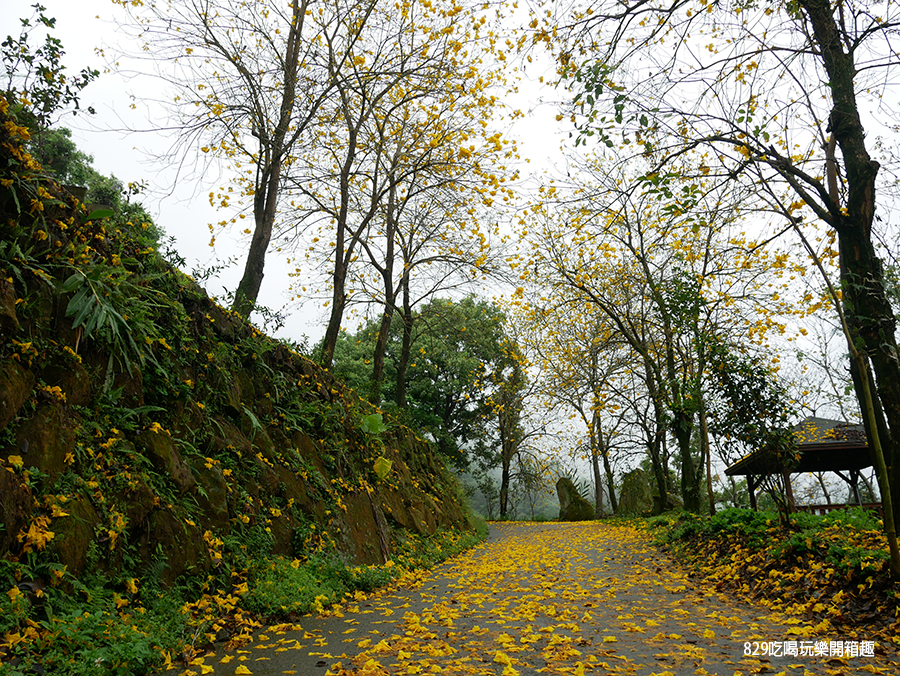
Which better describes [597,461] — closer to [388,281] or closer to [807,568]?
[388,281]

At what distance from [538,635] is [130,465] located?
343 cm

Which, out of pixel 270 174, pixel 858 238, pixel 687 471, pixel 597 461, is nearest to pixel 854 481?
pixel 687 471

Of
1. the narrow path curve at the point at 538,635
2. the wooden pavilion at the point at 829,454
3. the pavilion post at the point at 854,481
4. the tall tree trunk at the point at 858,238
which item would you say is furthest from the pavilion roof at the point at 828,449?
the narrow path curve at the point at 538,635

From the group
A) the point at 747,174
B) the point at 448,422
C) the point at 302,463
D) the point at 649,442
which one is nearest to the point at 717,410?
the point at 747,174

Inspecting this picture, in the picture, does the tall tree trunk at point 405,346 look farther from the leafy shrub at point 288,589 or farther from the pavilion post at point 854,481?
the pavilion post at point 854,481

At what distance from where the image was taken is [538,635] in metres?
3.98

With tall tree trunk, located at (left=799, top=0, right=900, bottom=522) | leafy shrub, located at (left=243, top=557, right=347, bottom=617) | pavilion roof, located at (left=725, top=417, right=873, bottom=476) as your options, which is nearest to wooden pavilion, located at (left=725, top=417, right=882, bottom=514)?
pavilion roof, located at (left=725, top=417, right=873, bottom=476)

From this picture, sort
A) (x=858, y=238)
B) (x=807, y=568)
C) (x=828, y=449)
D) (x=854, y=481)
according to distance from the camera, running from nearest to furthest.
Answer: (x=807, y=568), (x=858, y=238), (x=828, y=449), (x=854, y=481)

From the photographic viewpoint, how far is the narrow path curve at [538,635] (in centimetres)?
322

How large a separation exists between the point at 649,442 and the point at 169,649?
17.5 m

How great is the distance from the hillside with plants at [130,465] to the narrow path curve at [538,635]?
17.3 inches

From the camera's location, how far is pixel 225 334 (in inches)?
251

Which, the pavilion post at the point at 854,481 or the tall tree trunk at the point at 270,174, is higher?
the tall tree trunk at the point at 270,174

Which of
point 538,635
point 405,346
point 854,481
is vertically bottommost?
point 538,635
